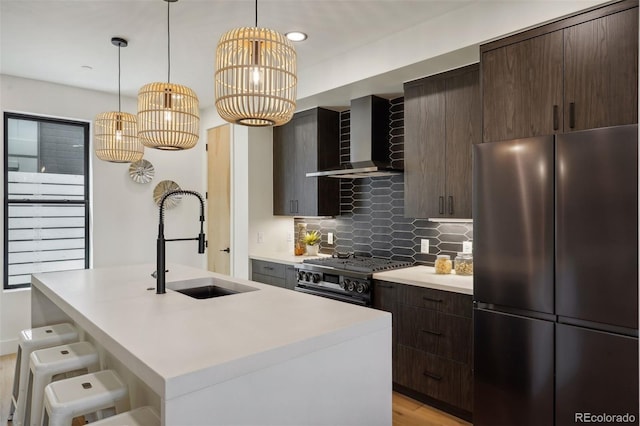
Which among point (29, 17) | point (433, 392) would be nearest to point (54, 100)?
point (29, 17)

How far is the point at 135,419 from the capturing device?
1381 mm

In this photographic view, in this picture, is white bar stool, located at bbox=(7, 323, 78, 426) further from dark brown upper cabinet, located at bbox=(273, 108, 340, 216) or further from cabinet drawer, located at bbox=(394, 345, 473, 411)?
dark brown upper cabinet, located at bbox=(273, 108, 340, 216)

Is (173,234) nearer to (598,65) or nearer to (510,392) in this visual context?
(510,392)

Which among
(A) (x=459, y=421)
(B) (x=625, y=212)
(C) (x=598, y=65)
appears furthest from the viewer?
(A) (x=459, y=421)

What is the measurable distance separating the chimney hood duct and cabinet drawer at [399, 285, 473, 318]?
1.09 meters

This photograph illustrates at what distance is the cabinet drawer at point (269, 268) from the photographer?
404 cm

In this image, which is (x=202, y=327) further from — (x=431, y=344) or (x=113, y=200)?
(x=113, y=200)

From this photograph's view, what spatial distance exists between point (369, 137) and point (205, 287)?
192 cm

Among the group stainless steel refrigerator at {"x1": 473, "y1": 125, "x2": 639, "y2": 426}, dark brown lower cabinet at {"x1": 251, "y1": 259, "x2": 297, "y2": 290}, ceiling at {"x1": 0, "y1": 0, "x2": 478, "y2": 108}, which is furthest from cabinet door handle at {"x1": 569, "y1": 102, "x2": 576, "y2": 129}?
dark brown lower cabinet at {"x1": 251, "y1": 259, "x2": 297, "y2": 290}

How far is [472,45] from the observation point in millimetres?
2527

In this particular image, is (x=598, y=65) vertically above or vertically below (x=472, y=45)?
below

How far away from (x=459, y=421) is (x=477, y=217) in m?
1.35

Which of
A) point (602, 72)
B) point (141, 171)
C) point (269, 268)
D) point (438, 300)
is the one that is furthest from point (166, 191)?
point (602, 72)

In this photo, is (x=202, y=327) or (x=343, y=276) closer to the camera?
(x=202, y=327)
